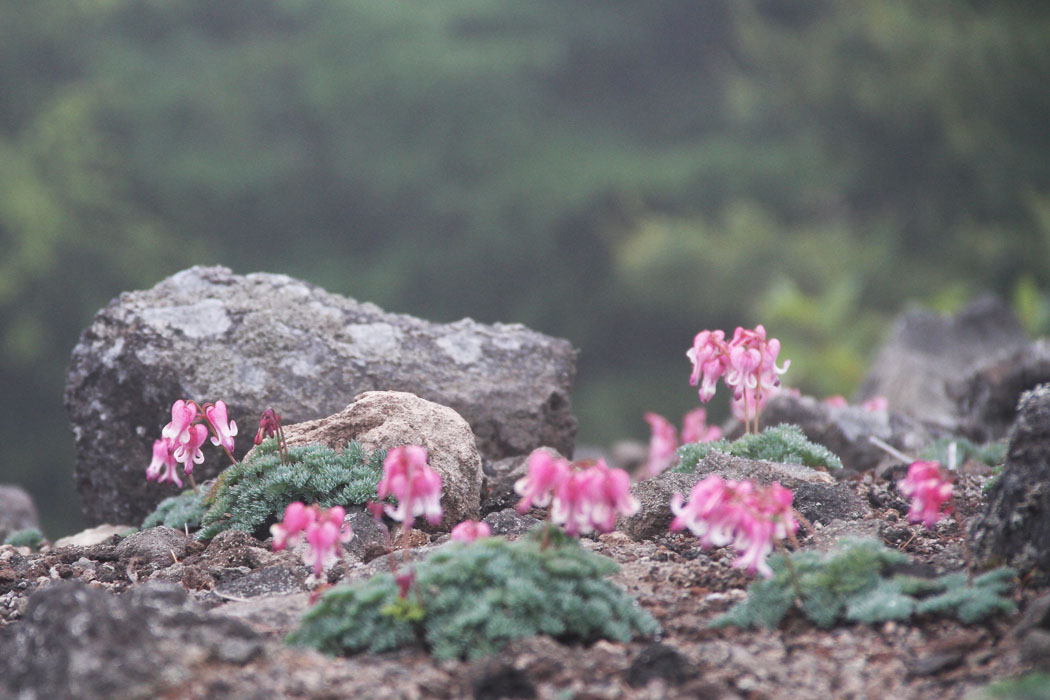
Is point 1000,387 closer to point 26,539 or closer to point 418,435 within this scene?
point 418,435

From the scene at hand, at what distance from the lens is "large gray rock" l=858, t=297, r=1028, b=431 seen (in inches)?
306

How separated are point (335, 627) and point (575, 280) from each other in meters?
18.3

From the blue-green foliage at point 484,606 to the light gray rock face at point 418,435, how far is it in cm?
102

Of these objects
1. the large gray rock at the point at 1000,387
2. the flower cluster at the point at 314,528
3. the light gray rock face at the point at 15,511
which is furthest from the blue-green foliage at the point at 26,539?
the large gray rock at the point at 1000,387

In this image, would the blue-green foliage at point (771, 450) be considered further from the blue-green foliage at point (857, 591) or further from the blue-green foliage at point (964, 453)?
the blue-green foliage at point (857, 591)

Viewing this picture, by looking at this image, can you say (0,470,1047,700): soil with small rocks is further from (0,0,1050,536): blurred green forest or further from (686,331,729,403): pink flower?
(0,0,1050,536): blurred green forest

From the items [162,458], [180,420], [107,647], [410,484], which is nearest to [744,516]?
[410,484]

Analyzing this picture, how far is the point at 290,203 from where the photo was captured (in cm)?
2055

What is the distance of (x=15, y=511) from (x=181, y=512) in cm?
218

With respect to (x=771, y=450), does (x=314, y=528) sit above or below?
below

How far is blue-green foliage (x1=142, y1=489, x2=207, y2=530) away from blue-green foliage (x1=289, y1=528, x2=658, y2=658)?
1513mm

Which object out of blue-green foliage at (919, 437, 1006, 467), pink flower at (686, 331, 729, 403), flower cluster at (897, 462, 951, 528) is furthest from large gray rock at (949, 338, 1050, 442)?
flower cluster at (897, 462, 951, 528)

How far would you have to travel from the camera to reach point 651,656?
2.50 meters

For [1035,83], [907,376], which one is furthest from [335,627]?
[1035,83]
